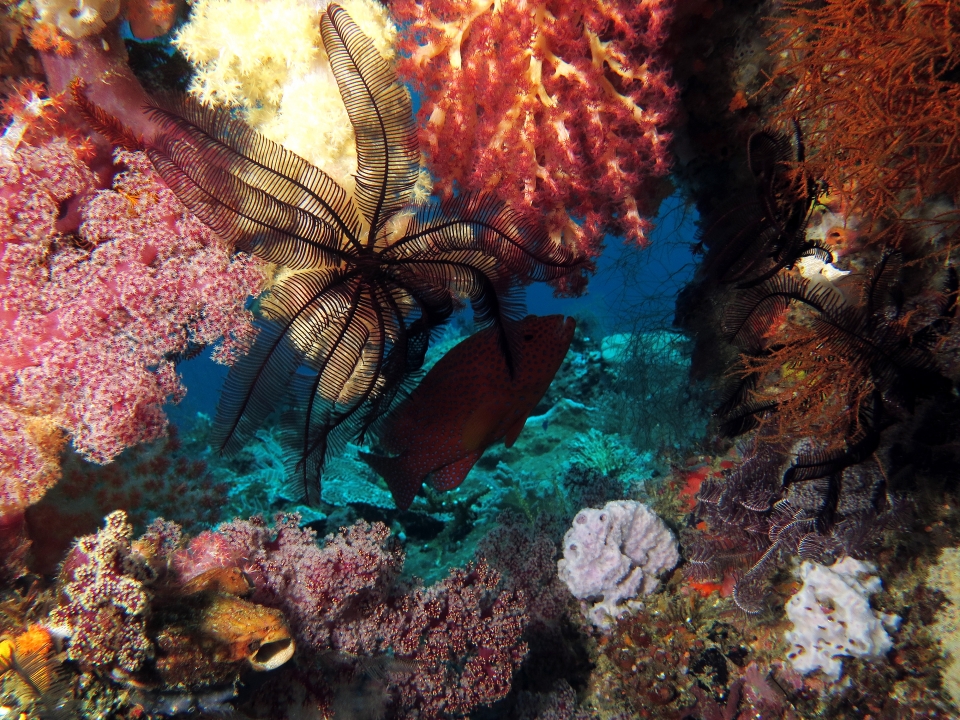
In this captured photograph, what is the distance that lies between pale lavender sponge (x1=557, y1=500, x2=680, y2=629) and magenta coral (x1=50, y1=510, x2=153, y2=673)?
120 inches

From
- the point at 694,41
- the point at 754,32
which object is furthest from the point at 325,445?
the point at 754,32

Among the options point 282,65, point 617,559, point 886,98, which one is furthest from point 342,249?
point 617,559

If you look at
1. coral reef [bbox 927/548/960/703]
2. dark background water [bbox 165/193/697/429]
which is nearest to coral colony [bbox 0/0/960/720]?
coral reef [bbox 927/548/960/703]

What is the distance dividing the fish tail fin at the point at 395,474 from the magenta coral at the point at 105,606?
1.75m

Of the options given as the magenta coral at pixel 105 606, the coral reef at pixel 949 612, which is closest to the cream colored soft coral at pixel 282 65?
the magenta coral at pixel 105 606

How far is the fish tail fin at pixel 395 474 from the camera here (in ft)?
12.1

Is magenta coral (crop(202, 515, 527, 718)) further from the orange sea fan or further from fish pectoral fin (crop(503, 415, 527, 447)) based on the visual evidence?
the orange sea fan

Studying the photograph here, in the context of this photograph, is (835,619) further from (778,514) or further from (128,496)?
(128,496)

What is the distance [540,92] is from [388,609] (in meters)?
3.43

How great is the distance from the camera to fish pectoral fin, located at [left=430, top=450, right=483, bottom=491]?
374 centimetres

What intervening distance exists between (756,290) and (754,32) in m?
1.74

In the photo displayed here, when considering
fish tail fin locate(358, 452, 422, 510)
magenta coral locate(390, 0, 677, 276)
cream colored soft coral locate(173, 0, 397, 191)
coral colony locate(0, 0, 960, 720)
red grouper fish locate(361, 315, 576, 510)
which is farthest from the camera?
fish tail fin locate(358, 452, 422, 510)

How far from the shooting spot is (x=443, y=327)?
323 cm

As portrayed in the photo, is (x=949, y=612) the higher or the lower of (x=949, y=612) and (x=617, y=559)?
the higher
